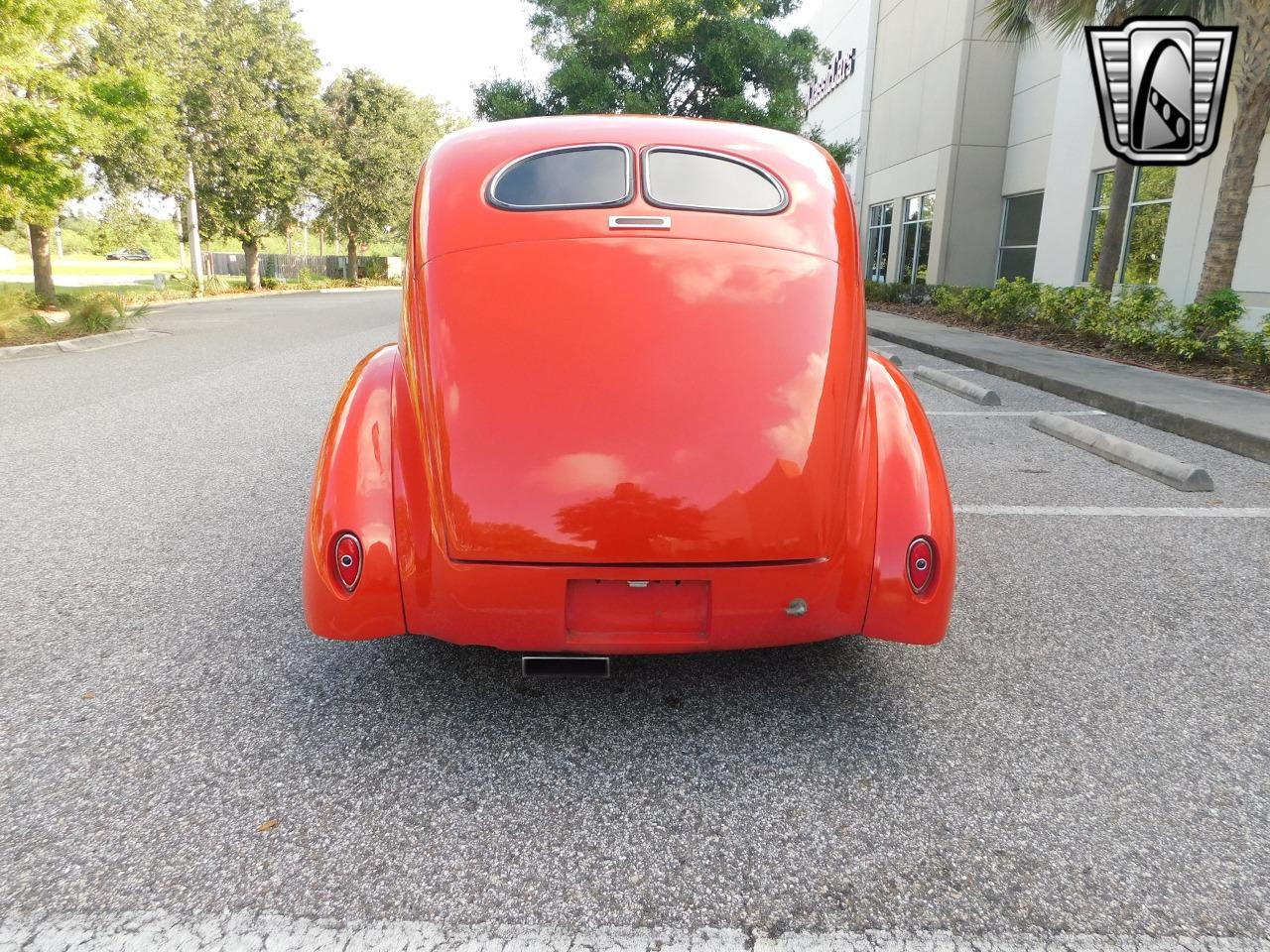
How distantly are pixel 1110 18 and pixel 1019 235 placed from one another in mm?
9334

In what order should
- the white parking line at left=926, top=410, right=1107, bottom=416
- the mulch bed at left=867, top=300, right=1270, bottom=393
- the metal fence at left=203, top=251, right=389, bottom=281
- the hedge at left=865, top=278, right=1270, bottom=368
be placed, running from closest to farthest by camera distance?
1. the white parking line at left=926, top=410, right=1107, bottom=416
2. the mulch bed at left=867, top=300, right=1270, bottom=393
3. the hedge at left=865, top=278, right=1270, bottom=368
4. the metal fence at left=203, top=251, right=389, bottom=281

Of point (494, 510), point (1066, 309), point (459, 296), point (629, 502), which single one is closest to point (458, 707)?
point (494, 510)

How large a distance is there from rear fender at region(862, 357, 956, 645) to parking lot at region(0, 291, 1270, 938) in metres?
0.39

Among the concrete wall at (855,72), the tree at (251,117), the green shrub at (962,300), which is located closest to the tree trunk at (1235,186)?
the green shrub at (962,300)

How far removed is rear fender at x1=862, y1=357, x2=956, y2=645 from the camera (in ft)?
8.34

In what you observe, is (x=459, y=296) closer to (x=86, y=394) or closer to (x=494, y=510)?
(x=494, y=510)

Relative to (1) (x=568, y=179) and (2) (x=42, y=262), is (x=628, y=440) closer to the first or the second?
(1) (x=568, y=179)

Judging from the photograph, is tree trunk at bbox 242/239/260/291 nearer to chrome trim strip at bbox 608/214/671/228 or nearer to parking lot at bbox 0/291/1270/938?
parking lot at bbox 0/291/1270/938

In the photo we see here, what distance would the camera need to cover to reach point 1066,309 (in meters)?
14.0

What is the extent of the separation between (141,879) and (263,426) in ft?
18.5

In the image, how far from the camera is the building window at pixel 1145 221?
14.7m

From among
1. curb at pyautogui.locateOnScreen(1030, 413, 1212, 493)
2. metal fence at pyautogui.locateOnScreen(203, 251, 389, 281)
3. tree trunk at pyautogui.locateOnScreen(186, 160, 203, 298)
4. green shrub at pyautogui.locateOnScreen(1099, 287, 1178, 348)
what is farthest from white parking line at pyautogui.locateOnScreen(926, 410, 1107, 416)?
metal fence at pyautogui.locateOnScreen(203, 251, 389, 281)

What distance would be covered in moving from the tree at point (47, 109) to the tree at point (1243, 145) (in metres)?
16.0

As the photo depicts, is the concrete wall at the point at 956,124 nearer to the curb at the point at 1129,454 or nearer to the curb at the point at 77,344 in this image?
the curb at the point at 1129,454
